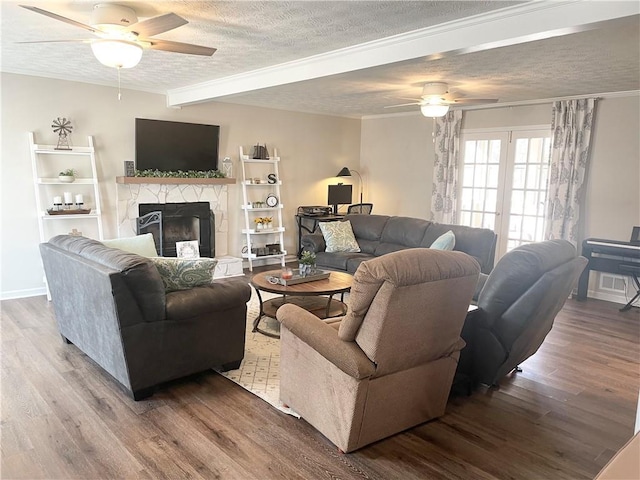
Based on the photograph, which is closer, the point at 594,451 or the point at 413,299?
the point at 413,299

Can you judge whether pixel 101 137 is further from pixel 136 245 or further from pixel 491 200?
pixel 491 200

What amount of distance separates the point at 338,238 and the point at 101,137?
10.6ft

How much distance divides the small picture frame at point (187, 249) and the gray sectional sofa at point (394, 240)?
150cm

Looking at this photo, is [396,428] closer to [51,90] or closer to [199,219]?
[199,219]

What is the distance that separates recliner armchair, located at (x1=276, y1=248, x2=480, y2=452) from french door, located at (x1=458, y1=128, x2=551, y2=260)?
4443 mm

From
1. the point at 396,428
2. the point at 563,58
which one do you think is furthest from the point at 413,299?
the point at 563,58

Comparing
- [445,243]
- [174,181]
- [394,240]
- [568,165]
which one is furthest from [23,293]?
[568,165]

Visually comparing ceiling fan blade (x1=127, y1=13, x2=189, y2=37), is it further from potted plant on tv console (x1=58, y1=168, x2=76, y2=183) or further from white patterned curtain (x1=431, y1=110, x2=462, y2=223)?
white patterned curtain (x1=431, y1=110, x2=462, y2=223)

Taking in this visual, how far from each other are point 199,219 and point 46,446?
4363 millimetres

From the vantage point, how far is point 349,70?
3.90 meters

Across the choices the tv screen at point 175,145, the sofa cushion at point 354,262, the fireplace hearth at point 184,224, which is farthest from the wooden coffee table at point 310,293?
the tv screen at point 175,145

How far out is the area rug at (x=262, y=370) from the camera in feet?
10.3

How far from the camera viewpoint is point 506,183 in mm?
6762

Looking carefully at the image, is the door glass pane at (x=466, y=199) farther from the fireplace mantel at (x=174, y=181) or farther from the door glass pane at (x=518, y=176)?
the fireplace mantel at (x=174, y=181)
